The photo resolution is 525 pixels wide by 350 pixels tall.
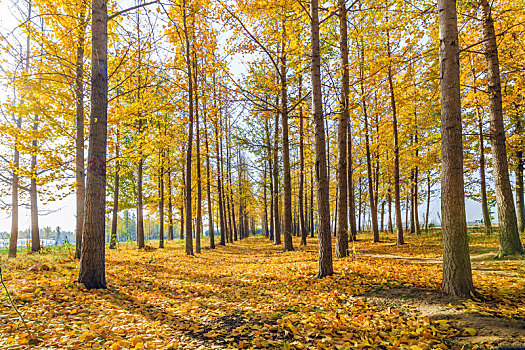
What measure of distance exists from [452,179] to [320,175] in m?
2.43

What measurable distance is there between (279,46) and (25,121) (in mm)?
13548

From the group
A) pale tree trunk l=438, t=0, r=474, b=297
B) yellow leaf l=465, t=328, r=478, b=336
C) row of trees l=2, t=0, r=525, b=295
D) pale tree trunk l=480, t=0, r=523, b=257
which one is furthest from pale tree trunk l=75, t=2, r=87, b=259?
pale tree trunk l=480, t=0, r=523, b=257

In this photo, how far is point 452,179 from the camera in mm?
4051

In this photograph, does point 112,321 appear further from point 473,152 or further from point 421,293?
point 473,152

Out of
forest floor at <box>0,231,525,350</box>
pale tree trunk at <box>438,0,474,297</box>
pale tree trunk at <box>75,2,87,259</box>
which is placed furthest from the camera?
pale tree trunk at <box>75,2,87,259</box>

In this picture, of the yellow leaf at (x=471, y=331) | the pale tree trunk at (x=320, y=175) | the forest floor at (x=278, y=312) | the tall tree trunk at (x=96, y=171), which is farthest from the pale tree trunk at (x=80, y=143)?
the yellow leaf at (x=471, y=331)

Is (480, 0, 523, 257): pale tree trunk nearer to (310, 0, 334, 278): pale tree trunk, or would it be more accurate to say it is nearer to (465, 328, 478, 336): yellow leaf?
(310, 0, 334, 278): pale tree trunk

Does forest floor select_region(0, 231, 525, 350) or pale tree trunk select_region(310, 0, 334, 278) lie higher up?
pale tree trunk select_region(310, 0, 334, 278)

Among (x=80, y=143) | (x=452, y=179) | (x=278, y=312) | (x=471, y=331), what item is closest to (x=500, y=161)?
(x=452, y=179)

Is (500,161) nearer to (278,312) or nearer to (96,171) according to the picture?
(278,312)

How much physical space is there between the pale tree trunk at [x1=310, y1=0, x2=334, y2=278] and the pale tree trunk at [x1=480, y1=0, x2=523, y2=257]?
482 centimetres

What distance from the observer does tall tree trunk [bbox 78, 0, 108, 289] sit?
5.21 metres

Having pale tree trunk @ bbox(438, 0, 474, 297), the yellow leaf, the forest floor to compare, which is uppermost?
pale tree trunk @ bbox(438, 0, 474, 297)

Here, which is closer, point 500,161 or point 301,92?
point 500,161
